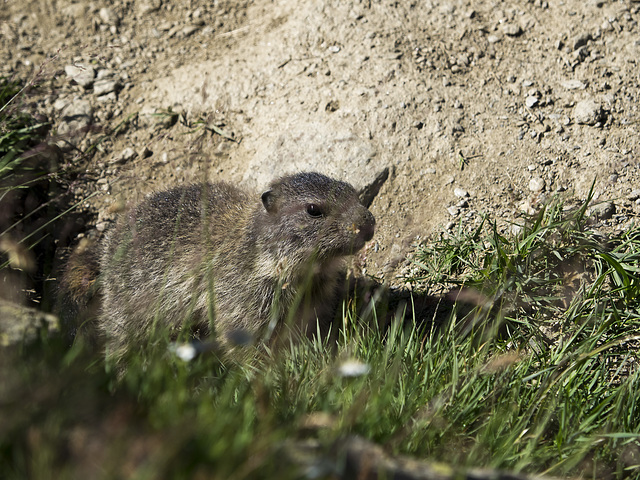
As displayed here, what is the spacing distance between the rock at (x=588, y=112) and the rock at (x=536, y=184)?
2.14 feet

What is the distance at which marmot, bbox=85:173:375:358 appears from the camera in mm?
4379

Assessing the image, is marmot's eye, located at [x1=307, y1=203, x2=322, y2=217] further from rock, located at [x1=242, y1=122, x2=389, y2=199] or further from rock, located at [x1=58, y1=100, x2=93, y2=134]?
rock, located at [x1=58, y1=100, x2=93, y2=134]

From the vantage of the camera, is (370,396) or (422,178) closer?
(370,396)

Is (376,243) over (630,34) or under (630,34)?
under

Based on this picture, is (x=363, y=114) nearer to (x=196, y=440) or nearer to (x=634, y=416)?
(x=634, y=416)

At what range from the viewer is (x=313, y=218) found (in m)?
4.39

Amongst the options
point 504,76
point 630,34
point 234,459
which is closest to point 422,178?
point 504,76

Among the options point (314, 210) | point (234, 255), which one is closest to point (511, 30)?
point (314, 210)

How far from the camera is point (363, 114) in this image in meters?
5.56

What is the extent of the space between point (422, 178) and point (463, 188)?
39cm

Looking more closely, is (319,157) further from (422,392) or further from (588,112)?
(422,392)

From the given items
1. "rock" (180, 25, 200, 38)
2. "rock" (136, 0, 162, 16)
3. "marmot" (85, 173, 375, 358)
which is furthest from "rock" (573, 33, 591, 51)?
"rock" (136, 0, 162, 16)

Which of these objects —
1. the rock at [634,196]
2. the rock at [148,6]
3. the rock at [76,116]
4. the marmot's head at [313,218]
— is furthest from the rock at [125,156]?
the rock at [634,196]

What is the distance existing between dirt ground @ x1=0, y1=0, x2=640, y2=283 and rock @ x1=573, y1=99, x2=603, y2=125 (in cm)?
1
